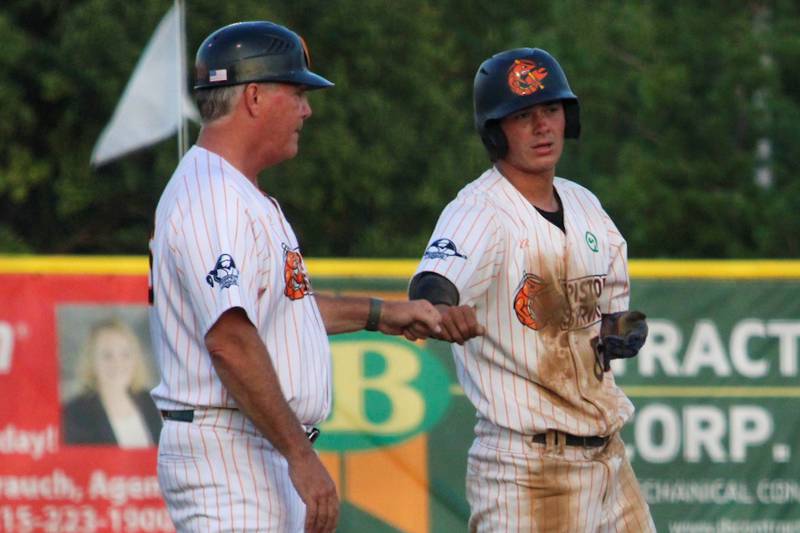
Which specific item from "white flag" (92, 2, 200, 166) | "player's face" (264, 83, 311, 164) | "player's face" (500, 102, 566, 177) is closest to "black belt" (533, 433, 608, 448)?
"player's face" (500, 102, 566, 177)

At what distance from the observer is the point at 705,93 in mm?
18328

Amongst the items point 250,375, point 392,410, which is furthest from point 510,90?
point 392,410

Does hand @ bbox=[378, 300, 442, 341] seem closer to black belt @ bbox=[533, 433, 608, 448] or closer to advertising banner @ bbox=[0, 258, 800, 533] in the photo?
black belt @ bbox=[533, 433, 608, 448]

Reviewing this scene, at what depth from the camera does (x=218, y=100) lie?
453 centimetres

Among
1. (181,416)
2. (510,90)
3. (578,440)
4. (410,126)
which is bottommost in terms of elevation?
(578,440)

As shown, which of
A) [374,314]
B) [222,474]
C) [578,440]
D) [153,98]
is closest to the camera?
[222,474]

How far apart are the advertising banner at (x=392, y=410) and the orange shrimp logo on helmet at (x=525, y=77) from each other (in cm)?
244

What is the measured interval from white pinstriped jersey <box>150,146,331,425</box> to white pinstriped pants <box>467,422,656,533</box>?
102 centimetres

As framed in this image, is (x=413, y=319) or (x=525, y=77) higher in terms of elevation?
(x=525, y=77)

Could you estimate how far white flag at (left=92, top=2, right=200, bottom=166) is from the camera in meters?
10.3

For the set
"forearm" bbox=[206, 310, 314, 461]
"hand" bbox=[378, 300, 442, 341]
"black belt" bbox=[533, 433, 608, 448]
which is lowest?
"black belt" bbox=[533, 433, 608, 448]

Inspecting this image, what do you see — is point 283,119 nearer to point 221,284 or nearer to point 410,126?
point 221,284

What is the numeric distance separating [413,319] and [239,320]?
2.59ft

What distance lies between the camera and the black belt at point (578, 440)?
5344 mm
